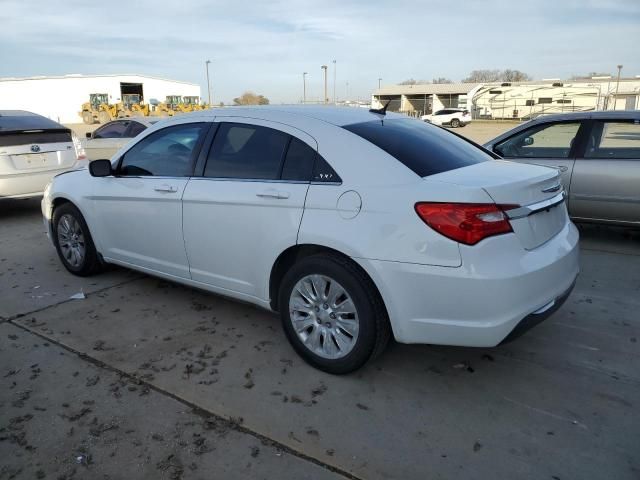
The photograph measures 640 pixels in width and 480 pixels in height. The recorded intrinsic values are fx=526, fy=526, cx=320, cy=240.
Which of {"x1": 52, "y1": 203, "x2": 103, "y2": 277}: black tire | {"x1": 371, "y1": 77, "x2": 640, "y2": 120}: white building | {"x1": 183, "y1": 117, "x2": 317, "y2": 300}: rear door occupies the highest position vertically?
{"x1": 371, "y1": 77, "x2": 640, "y2": 120}: white building

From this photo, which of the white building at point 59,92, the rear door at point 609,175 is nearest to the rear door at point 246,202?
the rear door at point 609,175

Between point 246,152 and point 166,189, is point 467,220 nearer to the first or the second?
point 246,152

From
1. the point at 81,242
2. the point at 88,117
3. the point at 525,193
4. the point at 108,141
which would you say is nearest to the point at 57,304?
the point at 81,242

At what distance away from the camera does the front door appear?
4.08m

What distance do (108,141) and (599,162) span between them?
9.96 metres

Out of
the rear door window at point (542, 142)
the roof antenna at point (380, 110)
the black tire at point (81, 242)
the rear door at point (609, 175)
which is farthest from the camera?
the rear door window at point (542, 142)

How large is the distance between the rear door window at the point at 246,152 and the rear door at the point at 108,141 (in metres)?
8.54

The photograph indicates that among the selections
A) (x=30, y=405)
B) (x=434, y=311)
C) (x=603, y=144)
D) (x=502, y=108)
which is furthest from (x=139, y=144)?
(x=502, y=108)

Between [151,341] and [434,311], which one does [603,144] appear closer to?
[434,311]

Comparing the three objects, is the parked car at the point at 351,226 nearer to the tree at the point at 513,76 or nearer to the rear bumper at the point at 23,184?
the rear bumper at the point at 23,184

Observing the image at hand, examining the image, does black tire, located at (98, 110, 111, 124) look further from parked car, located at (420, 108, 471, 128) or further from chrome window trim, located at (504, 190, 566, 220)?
chrome window trim, located at (504, 190, 566, 220)

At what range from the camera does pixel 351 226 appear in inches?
120

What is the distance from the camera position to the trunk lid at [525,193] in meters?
2.88

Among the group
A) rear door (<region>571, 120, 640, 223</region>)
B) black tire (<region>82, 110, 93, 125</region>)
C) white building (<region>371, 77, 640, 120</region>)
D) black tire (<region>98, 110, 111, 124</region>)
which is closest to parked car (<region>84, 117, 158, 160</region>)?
rear door (<region>571, 120, 640, 223</region>)
